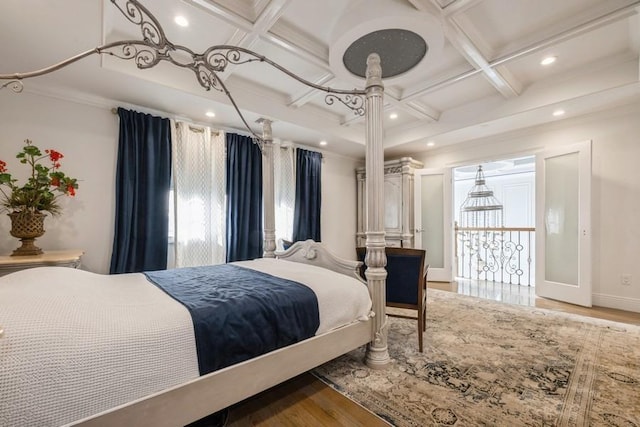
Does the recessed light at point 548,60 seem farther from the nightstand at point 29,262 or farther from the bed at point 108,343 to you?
the nightstand at point 29,262

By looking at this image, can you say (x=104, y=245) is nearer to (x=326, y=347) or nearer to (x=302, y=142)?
(x=326, y=347)

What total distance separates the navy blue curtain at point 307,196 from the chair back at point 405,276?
7.72 ft

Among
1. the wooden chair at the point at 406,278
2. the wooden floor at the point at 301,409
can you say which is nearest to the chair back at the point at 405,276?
the wooden chair at the point at 406,278

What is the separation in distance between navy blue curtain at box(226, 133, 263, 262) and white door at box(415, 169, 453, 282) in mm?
2899

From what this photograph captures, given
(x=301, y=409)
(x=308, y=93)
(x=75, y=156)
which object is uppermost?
(x=308, y=93)

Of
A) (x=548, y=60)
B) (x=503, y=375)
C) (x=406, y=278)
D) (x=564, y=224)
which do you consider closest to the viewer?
(x=503, y=375)

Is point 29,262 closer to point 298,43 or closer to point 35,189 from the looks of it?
point 35,189

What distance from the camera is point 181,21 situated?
2.23m

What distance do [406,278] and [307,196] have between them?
106 inches

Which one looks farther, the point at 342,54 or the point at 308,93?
the point at 308,93

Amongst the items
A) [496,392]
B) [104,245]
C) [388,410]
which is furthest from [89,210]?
[496,392]

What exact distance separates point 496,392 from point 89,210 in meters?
3.92

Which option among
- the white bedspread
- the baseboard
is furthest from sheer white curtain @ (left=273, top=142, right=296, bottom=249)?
the baseboard

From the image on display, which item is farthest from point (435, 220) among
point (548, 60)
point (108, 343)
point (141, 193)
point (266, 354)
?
point (108, 343)
